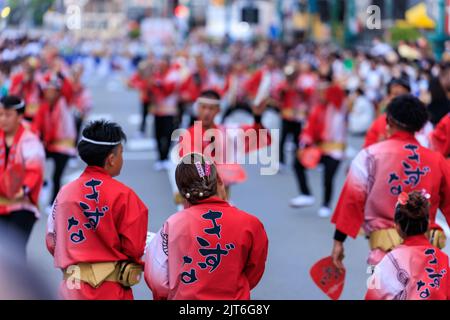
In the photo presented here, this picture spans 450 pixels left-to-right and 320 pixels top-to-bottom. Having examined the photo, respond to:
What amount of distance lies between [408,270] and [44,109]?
659 cm

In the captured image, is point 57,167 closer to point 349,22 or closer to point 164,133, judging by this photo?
point 164,133

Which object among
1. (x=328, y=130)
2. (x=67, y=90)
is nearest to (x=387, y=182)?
(x=328, y=130)

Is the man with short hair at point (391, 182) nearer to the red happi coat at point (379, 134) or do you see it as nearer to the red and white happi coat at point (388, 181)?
the red and white happi coat at point (388, 181)

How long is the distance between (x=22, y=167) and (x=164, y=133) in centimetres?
811

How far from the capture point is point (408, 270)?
14.4 ft

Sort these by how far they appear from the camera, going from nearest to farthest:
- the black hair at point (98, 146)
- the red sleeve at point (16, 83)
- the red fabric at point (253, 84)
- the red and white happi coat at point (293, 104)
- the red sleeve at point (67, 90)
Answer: the black hair at point (98, 146) → the red sleeve at point (67, 90) → the red sleeve at point (16, 83) → the red and white happi coat at point (293, 104) → the red fabric at point (253, 84)

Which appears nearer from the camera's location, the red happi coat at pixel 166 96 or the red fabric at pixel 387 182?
the red fabric at pixel 387 182

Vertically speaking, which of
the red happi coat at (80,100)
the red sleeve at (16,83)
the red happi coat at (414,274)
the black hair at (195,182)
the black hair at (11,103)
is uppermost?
the black hair at (11,103)

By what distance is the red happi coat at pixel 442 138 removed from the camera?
264 inches

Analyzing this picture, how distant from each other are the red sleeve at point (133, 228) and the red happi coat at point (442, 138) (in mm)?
2959

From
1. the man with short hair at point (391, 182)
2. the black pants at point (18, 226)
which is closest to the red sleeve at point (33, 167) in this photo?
the black pants at point (18, 226)

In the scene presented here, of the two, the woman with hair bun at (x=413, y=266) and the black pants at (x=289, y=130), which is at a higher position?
the woman with hair bun at (x=413, y=266)

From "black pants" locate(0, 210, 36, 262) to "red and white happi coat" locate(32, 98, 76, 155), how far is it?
372 centimetres

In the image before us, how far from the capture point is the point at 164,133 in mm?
14359
